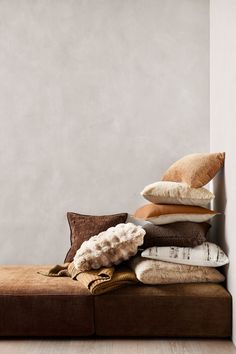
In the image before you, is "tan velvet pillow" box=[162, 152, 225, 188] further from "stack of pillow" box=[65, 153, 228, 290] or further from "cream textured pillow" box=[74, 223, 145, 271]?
"cream textured pillow" box=[74, 223, 145, 271]

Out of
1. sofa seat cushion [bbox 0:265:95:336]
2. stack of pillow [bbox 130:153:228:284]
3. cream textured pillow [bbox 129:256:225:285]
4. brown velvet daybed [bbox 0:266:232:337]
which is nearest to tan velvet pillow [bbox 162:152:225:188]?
stack of pillow [bbox 130:153:228:284]

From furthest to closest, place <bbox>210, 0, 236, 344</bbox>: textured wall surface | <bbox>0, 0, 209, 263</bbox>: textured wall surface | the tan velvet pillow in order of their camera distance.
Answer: <bbox>0, 0, 209, 263</bbox>: textured wall surface < the tan velvet pillow < <bbox>210, 0, 236, 344</bbox>: textured wall surface

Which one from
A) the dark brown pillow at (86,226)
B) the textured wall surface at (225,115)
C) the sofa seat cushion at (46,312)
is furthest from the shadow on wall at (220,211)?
the sofa seat cushion at (46,312)

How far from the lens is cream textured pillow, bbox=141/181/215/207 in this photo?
3.86m

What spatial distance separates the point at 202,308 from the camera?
3625 millimetres

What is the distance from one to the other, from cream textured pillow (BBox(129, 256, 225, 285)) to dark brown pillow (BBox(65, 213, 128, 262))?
0.72 metres

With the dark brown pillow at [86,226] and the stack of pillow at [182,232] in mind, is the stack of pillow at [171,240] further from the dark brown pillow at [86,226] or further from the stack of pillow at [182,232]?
the dark brown pillow at [86,226]

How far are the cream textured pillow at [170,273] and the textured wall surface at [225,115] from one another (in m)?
0.14

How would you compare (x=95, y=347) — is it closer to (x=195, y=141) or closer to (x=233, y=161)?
(x=233, y=161)

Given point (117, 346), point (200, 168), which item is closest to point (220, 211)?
point (200, 168)

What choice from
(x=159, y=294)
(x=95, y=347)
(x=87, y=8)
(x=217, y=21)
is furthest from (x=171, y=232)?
(x=87, y=8)

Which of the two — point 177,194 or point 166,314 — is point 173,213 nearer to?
point 177,194

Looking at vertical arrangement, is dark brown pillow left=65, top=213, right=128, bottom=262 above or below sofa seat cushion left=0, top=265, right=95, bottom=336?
above

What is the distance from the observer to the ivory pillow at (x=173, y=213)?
12.6 feet
